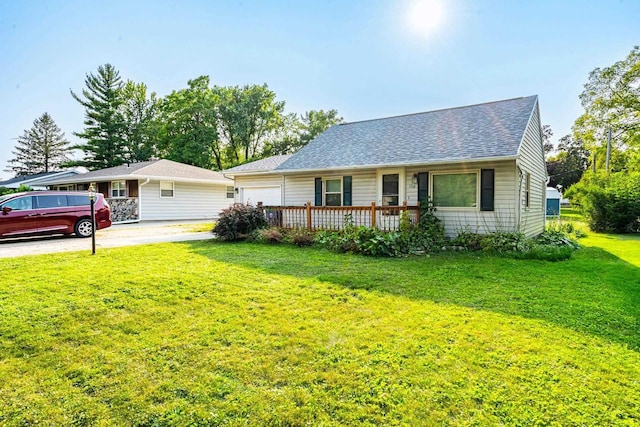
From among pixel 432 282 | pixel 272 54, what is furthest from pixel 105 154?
pixel 432 282

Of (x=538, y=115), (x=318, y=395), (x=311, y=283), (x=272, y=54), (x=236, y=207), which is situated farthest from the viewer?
(x=272, y=54)

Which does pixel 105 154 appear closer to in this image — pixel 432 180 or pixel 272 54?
pixel 272 54

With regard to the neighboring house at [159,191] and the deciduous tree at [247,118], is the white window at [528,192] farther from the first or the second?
the deciduous tree at [247,118]

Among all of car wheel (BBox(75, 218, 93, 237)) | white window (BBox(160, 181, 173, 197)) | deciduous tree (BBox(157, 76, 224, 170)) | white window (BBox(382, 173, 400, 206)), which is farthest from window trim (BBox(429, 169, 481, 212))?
deciduous tree (BBox(157, 76, 224, 170))

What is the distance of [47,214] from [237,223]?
5.86 meters

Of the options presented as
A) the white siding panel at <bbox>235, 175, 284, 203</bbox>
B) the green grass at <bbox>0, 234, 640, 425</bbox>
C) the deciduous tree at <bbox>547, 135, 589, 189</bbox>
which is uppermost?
the deciduous tree at <bbox>547, 135, 589, 189</bbox>

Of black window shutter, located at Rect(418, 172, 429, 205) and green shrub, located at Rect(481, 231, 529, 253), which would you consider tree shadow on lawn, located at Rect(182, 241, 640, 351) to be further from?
black window shutter, located at Rect(418, 172, 429, 205)

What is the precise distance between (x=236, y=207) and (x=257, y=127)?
1094 inches

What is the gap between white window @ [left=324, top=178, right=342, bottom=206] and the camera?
39.2 ft

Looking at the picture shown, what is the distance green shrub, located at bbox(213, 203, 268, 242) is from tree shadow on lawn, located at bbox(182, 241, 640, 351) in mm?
1661

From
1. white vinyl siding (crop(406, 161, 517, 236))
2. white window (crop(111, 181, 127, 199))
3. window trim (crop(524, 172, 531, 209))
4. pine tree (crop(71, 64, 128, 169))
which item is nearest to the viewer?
white vinyl siding (crop(406, 161, 517, 236))

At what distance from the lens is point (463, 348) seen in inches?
126

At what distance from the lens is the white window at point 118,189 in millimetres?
18853

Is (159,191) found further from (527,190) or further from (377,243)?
(527,190)
